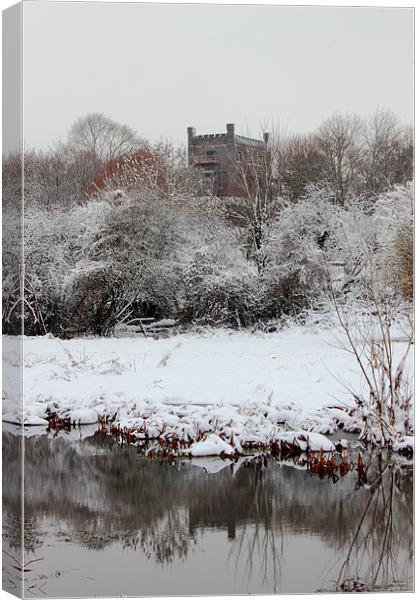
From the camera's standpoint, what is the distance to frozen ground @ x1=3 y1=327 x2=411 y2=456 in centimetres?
780

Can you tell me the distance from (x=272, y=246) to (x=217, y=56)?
4.69 feet

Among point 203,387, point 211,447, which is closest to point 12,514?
point 211,447

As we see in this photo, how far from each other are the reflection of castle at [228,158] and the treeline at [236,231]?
2.8 inches

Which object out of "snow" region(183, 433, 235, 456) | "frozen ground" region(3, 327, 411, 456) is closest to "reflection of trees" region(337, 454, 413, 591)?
"frozen ground" region(3, 327, 411, 456)

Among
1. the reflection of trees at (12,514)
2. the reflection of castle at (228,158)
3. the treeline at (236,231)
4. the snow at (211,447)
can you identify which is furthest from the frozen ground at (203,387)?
the reflection of castle at (228,158)

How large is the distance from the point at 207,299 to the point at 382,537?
6.82ft

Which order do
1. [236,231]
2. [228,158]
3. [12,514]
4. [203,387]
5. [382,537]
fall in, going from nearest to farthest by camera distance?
[12,514]
[382,537]
[203,387]
[228,158]
[236,231]

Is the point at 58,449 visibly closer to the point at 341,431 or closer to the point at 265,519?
the point at 265,519

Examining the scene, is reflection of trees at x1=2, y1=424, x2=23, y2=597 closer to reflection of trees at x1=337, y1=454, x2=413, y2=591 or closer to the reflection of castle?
reflection of trees at x1=337, y1=454, x2=413, y2=591

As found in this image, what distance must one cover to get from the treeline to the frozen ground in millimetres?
215

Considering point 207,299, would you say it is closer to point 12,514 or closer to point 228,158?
point 228,158

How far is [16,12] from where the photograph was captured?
749cm

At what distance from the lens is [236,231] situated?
8.22 m

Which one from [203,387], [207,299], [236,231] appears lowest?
[203,387]
